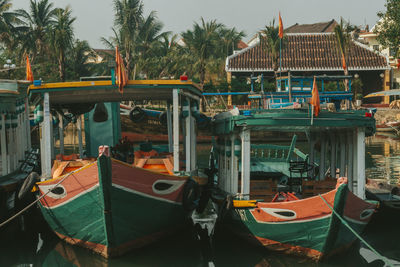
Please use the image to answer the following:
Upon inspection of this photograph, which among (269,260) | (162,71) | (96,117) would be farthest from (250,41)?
(269,260)

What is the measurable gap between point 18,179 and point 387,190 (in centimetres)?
1037

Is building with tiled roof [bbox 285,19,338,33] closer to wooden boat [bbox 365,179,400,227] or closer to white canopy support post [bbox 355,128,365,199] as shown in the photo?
wooden boat [bbox 365,179,400,227]

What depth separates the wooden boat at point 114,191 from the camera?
978 cm

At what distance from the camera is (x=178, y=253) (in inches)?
443

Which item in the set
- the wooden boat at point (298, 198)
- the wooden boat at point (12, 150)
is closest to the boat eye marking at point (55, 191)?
the wooden boat at point (12, 150)

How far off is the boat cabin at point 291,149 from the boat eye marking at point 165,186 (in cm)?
136

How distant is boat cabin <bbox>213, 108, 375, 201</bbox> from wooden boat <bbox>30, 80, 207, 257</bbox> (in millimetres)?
1041

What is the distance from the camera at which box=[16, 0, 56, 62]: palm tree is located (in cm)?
4372

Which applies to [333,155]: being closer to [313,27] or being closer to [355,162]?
[355,162]

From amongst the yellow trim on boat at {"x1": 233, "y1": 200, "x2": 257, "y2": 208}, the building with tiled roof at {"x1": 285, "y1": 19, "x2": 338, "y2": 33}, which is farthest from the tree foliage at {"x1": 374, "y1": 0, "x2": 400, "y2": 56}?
the building with tiled roof at {"x1": 285, "y1": 19, "x2": 338, "y2": 33}

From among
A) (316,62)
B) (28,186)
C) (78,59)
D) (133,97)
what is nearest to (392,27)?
(316,62)

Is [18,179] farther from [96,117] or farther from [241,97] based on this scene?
[241,97]

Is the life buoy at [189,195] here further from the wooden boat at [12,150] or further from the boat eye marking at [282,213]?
the wooden boat at [12,150]

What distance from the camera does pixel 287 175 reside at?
14.5 metres
